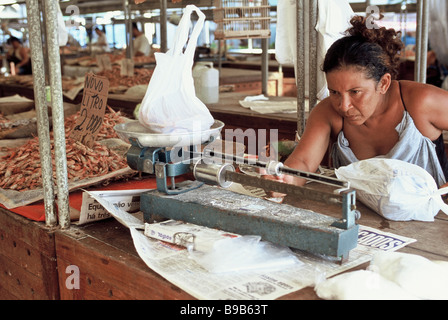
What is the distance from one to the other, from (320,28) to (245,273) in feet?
5.19

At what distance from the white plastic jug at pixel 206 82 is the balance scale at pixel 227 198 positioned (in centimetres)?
277

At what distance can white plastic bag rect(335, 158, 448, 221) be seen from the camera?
5.51ft

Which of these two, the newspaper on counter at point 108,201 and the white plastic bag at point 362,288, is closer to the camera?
the white plastic bag at point 362,288

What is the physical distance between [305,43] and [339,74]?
0.89 meters

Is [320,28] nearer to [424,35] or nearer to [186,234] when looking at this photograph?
[424,35]

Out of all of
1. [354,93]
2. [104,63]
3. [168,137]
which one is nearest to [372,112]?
[354,93]

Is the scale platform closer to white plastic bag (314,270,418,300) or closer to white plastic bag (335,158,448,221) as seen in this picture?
white plastic bag (314,270,418,300)

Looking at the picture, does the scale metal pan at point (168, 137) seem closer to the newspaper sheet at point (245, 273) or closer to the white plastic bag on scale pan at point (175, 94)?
the white plastic bag on scale pan at point (175, 94)

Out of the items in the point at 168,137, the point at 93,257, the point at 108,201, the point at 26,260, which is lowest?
the point at 26,260

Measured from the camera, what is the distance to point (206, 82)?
4539 mm

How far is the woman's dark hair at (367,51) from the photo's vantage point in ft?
6.42

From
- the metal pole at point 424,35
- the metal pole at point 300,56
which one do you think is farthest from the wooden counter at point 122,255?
the metal pole at point 424,35

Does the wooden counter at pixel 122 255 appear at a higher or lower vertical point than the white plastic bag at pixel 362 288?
lower
